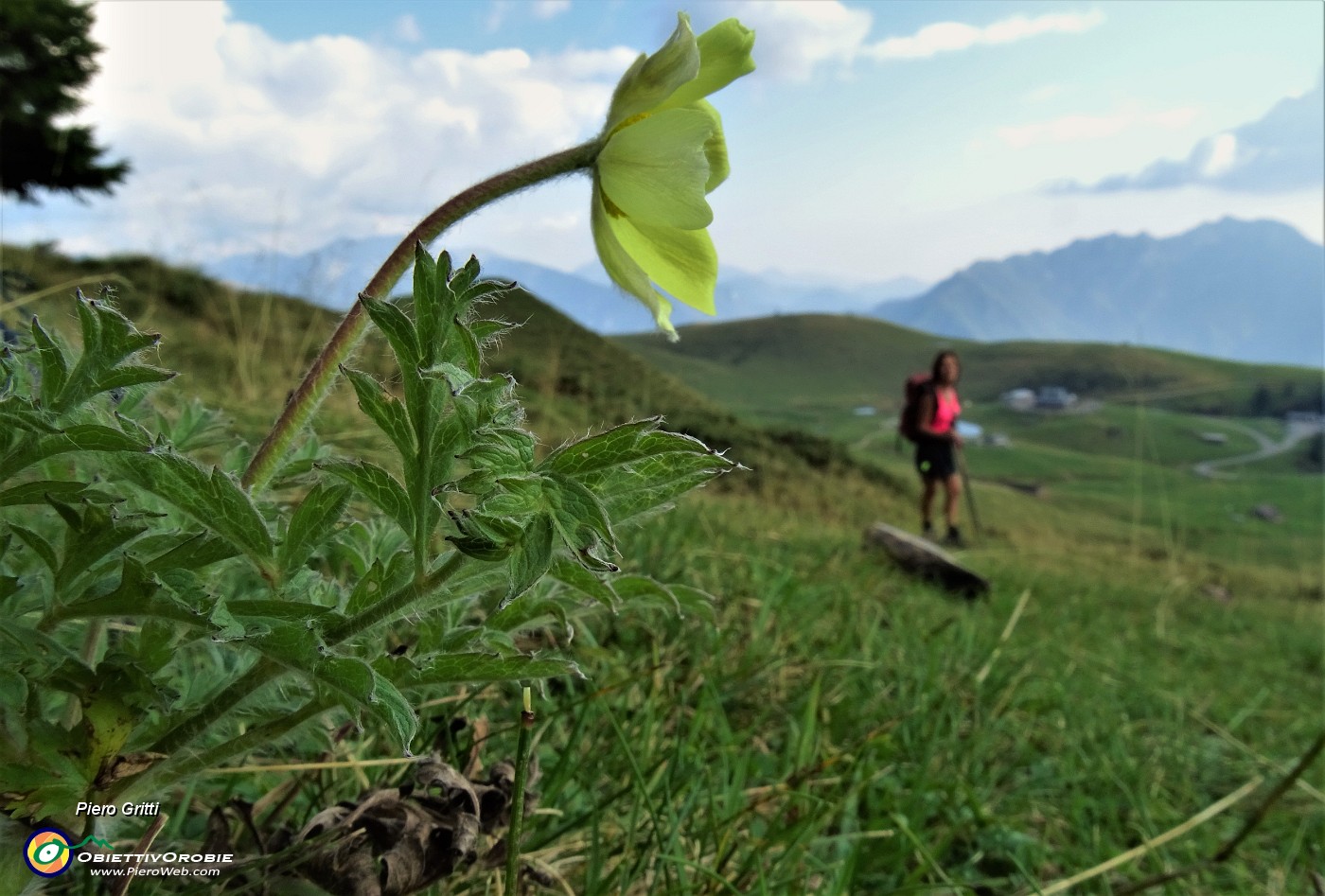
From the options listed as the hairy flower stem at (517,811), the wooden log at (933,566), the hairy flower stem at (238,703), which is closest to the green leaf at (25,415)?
the hairy flower stem at (238,703)

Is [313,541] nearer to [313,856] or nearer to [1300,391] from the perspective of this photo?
[313,856]

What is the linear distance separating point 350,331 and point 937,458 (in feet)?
33.0

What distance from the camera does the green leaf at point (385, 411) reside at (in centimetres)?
60

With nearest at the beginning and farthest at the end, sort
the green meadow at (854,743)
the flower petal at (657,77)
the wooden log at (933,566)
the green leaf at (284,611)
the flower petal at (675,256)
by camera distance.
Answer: the green leaf at (284,611) < the flower petal at (657,77) < the flower petal at (675,256) < the green meadow at (854,743) < the wooden log at (933,566)

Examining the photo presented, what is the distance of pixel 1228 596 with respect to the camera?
11.9 m

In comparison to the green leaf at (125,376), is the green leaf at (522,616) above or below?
below

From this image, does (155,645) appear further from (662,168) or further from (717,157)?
(717,157)

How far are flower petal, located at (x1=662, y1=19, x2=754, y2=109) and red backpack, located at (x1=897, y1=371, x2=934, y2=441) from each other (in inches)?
387

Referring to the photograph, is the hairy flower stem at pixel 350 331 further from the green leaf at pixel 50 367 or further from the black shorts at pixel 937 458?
the black shorts at pixel 937 458

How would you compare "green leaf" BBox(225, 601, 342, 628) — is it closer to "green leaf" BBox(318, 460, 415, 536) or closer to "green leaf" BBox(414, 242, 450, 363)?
"green leaf" BBox(318, 460, 415, 536)

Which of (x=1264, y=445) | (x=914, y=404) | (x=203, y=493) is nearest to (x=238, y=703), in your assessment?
(x=203, y=493)

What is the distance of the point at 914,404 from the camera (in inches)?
405

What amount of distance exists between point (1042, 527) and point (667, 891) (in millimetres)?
28749

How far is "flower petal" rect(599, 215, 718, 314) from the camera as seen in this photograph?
844 mm
